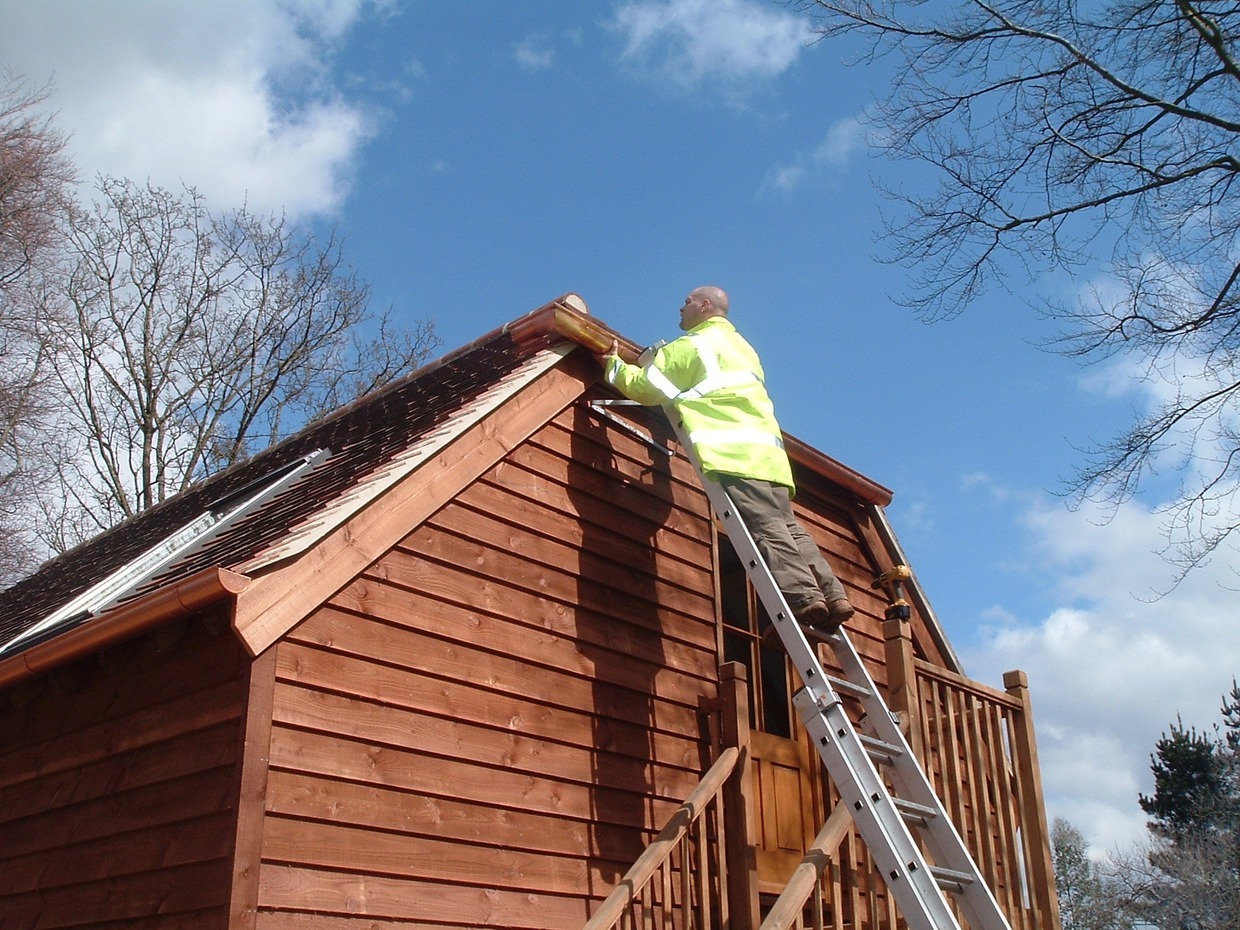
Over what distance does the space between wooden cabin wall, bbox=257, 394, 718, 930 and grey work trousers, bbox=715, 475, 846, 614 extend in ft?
3.10

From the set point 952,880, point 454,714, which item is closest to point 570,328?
point 454,714

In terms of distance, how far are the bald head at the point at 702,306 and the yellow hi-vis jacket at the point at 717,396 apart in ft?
0.92

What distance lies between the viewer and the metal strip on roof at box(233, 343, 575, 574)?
15.8 ft

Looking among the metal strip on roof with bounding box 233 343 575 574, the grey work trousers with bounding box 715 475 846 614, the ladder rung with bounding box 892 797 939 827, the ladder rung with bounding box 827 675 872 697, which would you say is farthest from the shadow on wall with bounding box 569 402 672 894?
the ladder rung with bounding box 892 797 939 827

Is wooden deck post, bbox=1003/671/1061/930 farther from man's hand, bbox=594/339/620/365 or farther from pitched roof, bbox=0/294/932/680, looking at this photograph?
man's hand, bbox=594/339/620/365

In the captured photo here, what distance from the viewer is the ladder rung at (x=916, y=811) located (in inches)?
192

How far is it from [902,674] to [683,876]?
1.62m

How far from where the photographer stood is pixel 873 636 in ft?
28.0

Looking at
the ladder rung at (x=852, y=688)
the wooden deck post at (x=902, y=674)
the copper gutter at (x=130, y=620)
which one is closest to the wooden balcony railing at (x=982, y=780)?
the wooden deck post at (x=902, y=674)

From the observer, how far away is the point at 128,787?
5.06 meters

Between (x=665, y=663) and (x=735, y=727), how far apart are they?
69cm

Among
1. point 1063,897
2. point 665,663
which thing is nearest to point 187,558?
point 665,663

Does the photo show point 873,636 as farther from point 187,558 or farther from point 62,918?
point 62,918

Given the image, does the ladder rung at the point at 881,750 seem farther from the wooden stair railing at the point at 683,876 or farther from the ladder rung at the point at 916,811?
the wooden stair railing at the point at 683,876
